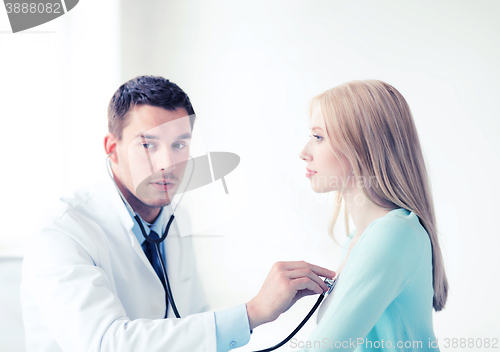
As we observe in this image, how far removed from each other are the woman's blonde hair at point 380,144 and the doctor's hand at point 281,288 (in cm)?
24

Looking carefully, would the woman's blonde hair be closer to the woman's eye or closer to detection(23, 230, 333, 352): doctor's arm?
detection(23, 230, 333, 352): doctor's arm

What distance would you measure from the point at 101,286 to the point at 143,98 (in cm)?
60

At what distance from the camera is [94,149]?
211cm

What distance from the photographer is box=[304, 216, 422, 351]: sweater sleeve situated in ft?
2.28

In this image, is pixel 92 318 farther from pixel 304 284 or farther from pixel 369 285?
pixel 369 285

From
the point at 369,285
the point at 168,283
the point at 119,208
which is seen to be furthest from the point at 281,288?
the point at 119,208

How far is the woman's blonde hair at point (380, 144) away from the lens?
34.1 inches

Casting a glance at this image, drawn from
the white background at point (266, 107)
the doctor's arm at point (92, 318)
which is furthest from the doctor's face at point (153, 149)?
the doctor's arm at point (92, 318)

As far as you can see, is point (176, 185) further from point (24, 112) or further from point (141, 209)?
point (24, 112)

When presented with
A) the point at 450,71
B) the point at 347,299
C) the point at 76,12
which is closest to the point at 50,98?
the point at 76,12

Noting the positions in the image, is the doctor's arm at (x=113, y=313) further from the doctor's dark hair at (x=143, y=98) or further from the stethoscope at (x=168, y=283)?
the doctor's dark hair at (x=143, y=98)

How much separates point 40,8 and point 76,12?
38 centimetres

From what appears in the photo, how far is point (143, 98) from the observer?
1187mm

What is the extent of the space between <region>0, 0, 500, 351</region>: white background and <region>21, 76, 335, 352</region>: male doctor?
0.82ft
